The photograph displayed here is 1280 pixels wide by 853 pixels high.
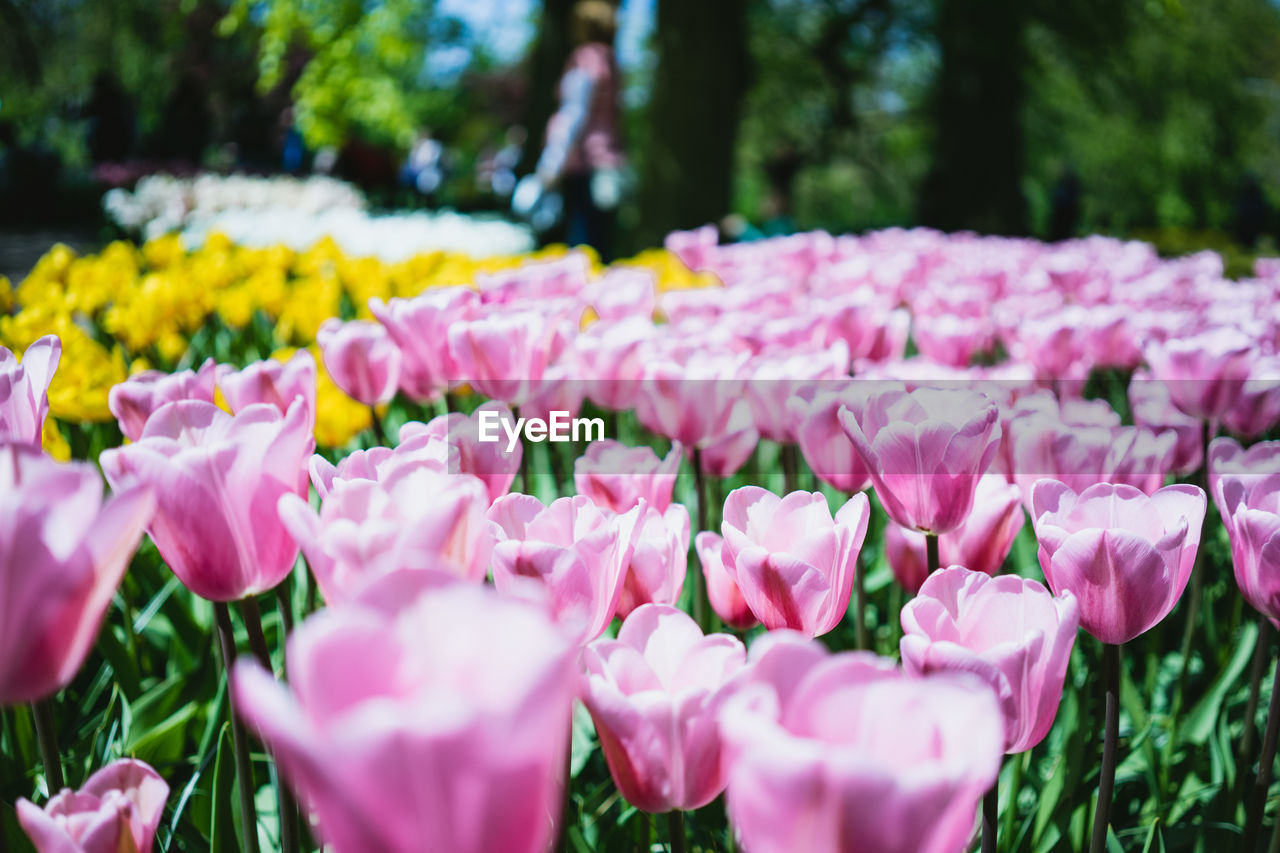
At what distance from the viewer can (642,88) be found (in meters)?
29.8

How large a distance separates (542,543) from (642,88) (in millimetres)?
31038

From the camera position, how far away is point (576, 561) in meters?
0.79

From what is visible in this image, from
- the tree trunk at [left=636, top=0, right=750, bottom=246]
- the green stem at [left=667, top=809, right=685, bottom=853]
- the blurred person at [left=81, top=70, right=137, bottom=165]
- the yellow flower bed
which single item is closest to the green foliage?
the blurred person at [left=81, top=70, right=137, bottom=165]

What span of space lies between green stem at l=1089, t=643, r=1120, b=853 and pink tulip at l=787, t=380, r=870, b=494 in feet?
1.34

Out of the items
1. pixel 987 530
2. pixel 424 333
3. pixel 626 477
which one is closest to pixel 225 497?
pixel 626 477

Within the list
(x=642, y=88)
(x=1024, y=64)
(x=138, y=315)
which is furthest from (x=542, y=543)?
(x=642, y=88)

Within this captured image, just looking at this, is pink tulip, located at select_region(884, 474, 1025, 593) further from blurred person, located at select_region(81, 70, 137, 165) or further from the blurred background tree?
blurred person, located at select_region(81, 70, 137, 165)

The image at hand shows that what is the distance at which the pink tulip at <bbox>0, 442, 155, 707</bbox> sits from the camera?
0.55 meters

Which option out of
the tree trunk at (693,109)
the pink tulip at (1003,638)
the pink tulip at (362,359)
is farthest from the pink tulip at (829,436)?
the tree trunk at (693,109)

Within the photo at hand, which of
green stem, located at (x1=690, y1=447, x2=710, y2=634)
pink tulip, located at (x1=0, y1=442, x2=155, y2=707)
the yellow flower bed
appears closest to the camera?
pink tulip, located at (x1=0, y1=442, x2=155, y2=707)

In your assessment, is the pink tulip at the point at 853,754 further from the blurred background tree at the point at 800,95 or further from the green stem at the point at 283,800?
the blurred background tree at the point at 800,95

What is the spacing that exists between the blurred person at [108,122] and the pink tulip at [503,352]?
16.5m

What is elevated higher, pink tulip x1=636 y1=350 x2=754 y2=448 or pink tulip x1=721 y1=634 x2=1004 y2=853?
pink tulip x1=721 y1=634 x2=1004 y2=853

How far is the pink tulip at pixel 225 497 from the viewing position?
2.50 ft
